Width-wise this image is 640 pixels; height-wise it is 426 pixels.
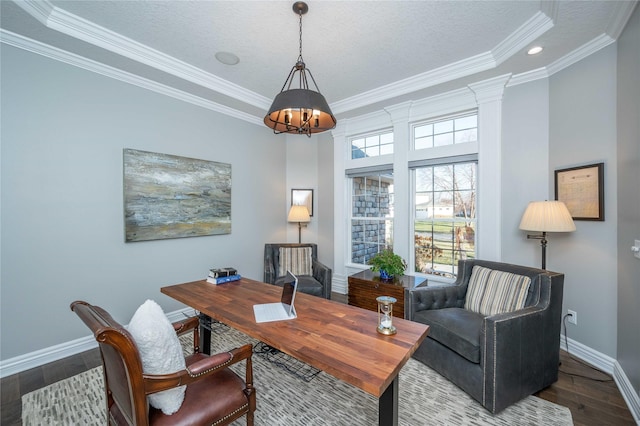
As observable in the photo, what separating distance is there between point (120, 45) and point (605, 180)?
4.53 m

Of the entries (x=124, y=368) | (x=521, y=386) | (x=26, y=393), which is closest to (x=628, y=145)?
(x=521, y=386)

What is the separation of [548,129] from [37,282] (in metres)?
5.14

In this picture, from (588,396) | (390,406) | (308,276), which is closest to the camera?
(390,406)

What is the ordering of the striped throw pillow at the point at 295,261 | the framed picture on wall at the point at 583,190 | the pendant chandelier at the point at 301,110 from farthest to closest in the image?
the striped throw pillow at the point at 295,261 < the framed picture on wall at the point at 583,190 < the pendant chandelier at the point at 301,110

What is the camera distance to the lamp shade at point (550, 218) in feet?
7.47

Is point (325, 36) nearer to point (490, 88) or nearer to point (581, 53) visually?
point (490, 88)

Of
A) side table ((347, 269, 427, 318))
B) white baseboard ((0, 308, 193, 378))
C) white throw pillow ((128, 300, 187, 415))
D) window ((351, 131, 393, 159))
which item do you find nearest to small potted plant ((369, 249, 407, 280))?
side table ((347, 269, 427, 318))

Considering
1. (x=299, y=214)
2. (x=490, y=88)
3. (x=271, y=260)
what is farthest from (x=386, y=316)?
(x=490, y=88)

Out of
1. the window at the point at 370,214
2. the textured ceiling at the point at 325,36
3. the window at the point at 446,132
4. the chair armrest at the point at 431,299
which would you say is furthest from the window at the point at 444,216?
the textured ceiling at the point at 325,36

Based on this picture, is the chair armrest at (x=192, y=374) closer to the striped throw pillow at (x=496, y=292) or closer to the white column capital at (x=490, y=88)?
the striped throw pillow at (x=496, y=292)

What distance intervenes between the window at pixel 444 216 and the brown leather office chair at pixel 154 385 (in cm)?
299

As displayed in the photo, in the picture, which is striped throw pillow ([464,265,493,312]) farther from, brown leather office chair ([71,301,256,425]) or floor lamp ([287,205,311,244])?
floor lamp ([287,205,311,244])

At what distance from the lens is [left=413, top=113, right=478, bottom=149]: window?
131 inches

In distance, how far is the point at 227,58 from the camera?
2799 millimetres
